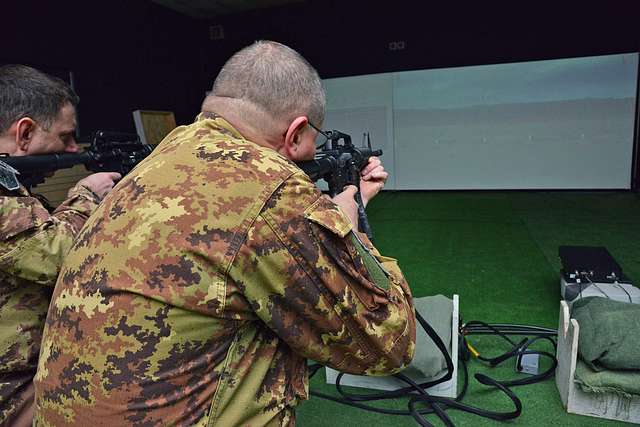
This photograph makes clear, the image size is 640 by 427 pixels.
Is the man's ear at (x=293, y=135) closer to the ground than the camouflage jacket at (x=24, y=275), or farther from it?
farther from it

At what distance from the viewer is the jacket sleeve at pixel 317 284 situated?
627 millimetres

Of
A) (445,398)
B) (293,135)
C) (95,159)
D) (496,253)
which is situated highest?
(293,135)

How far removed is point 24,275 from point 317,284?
660 mm

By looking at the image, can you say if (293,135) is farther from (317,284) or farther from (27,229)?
(27,229)

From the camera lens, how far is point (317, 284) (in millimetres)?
652

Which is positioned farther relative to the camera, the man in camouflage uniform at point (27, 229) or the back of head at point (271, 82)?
the man in camouflage uniform at point (27, 229)

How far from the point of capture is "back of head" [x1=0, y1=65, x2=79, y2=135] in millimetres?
1056

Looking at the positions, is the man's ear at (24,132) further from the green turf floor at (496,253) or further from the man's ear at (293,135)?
the green turf floor at (496,253)

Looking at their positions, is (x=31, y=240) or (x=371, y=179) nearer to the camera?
(x=31, y=240)

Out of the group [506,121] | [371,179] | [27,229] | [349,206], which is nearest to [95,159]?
[27,229]

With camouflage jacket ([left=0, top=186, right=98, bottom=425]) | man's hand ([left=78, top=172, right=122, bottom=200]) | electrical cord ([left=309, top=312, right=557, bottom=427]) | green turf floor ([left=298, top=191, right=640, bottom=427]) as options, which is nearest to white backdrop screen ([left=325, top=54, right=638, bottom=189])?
green turf floor ([left=298, top=191, right=640, bottom=427])

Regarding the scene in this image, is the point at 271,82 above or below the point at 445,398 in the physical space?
above

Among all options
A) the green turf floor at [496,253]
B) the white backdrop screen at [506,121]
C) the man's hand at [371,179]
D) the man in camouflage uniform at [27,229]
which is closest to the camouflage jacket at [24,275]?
the man in camouflage uniform at [27,229]

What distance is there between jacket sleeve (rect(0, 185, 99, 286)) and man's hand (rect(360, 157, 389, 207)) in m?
0.85
